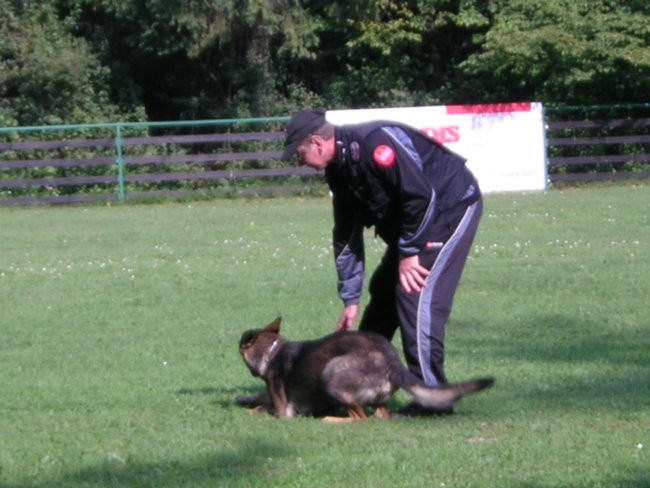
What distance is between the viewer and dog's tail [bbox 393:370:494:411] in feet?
21.7

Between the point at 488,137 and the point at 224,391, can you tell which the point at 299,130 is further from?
the point at 488,137

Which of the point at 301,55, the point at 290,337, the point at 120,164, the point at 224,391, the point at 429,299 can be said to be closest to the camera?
the point at 429,299

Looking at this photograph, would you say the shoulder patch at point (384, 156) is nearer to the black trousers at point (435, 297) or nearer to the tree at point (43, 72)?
the black trousers at point (435, 297)

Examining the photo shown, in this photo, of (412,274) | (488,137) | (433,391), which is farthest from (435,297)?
(488,137)

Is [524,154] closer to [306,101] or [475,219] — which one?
[306,101]

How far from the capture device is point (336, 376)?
6879 mm

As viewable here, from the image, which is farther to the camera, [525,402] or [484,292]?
[484,292]

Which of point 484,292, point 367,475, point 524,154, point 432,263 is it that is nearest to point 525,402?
point 432,263

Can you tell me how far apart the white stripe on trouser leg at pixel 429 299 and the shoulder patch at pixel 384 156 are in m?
0.63

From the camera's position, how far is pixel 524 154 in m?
26.9

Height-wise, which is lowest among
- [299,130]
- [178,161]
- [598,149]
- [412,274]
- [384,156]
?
[598,149]

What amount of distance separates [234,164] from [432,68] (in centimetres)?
920

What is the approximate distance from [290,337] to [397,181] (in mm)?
3464

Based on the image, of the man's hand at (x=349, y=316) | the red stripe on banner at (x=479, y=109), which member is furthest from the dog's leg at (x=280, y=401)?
the red stripe on banner at (x=479, y=109)
